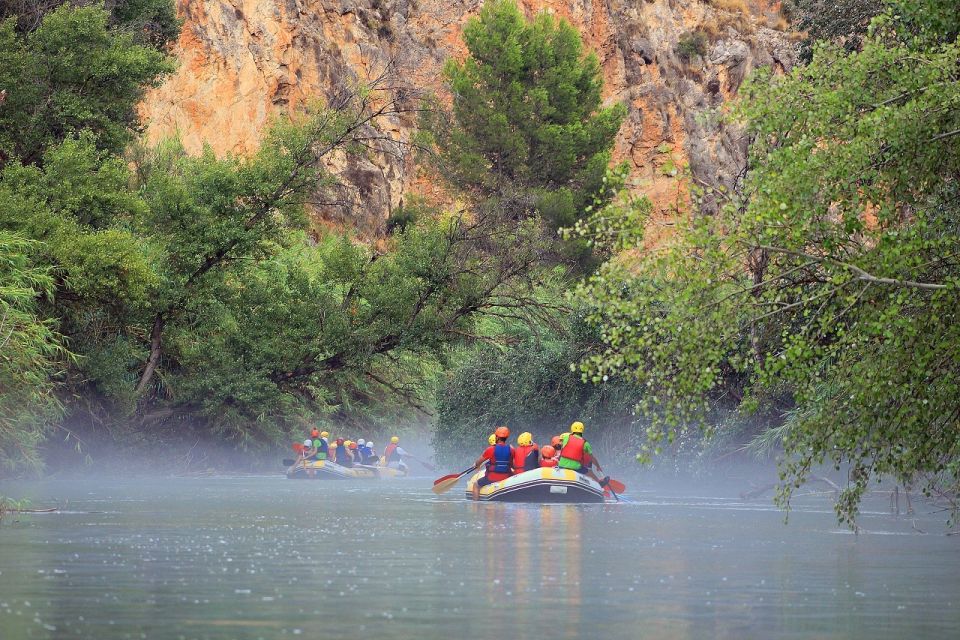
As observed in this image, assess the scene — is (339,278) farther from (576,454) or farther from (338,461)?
(576,454)

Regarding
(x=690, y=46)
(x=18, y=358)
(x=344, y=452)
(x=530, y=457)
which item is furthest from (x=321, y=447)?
(x=690, y=46)

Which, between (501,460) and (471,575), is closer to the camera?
(471,575)

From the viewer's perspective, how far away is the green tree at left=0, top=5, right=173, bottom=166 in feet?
120

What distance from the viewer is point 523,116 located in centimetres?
5616

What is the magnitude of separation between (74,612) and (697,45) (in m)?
71.7

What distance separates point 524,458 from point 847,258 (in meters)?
18.4

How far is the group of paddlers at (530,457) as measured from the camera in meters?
29.8

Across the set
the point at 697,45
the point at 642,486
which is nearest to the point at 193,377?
the point at 642,486

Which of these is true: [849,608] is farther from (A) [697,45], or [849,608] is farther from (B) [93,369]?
(A) [697,45]

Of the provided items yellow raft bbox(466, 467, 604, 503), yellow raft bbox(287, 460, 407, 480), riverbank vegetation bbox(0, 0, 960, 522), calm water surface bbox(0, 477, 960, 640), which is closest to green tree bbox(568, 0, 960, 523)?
riverbank vegetation bbox(0, 0, 960, 522)

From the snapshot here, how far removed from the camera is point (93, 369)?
1473 inches

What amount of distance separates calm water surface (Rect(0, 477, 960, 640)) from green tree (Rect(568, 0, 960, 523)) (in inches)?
62.6

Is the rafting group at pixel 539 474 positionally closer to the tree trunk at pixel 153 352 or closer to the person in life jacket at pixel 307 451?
the tree trunk at pixel 153 352

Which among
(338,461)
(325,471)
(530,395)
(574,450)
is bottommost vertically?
(574,450)
